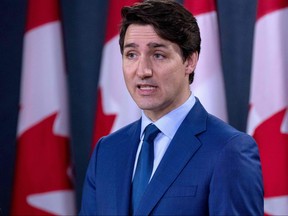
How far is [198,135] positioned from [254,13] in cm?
121

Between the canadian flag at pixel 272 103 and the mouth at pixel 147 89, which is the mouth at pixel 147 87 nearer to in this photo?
the mouth at pixel 147 89

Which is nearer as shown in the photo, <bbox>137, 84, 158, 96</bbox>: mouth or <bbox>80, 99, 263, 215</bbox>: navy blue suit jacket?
<bbox>80, 99, 263, 215</bbox>: navy blue suit jacket

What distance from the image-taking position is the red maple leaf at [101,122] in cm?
214

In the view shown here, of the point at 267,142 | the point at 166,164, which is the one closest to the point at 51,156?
the point at 267,142

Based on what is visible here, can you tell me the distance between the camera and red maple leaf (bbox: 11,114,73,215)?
7.07ft

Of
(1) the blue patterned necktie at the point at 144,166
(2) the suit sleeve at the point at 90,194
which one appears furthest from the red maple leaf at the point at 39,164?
(1) the blue patterned necktie at the point at 144,166

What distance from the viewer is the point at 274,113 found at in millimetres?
1990

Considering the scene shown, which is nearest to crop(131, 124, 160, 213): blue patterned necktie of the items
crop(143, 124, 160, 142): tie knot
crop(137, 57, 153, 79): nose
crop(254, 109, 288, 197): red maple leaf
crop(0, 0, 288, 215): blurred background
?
crop(143, 124, 160, 142): tie knot

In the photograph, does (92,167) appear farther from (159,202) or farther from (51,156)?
(51,156)

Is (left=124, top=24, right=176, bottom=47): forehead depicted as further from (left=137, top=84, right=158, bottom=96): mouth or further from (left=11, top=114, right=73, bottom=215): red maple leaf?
(left=11, top=114, right=73, bottom=215): red maple leaf

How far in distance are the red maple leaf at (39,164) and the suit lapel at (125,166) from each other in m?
0.90

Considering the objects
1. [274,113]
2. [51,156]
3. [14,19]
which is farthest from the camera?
[14,19]

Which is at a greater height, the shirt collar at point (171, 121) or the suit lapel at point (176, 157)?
the shirt collar at point (171, 121)

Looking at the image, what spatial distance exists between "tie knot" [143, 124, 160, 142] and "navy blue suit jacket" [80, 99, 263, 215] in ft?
0.16
